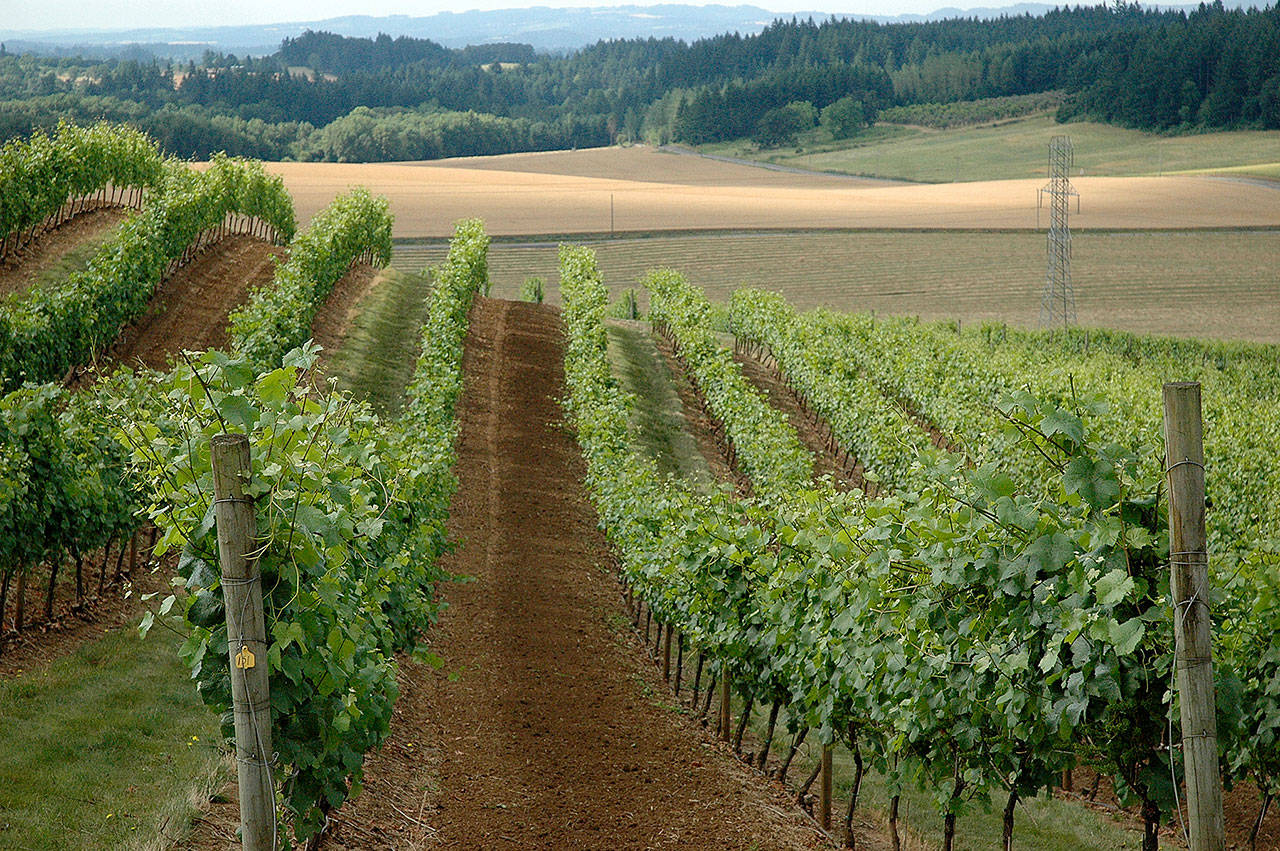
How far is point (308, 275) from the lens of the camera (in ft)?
85.3

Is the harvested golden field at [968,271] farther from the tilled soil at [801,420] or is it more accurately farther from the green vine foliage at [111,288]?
the green vine foliage at [111,288]

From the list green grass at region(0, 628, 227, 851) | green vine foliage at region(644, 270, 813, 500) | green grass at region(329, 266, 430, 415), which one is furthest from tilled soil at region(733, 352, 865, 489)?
green grass at region(0, 628, 227, 851)

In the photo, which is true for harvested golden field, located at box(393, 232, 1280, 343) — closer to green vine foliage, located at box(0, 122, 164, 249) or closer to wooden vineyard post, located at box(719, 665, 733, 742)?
green vine foliage, located at box(0, 122, 164, 249)

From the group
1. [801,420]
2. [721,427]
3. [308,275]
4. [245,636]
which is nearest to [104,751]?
[245,636]

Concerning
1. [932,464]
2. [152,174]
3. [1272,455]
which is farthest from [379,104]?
[932,464]

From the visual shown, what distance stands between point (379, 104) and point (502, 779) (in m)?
153

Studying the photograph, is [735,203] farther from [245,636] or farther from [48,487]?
[245,636]

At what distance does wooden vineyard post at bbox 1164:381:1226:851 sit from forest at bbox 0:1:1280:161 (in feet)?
256

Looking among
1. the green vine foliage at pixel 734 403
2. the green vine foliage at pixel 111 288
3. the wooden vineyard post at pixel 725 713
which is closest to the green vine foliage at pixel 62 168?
the green vine foliage at pixel 111 288

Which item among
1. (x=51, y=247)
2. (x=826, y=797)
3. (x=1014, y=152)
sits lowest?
(x=826, y=797)

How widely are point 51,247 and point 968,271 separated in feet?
148

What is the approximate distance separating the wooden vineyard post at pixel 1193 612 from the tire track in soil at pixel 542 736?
3935mm

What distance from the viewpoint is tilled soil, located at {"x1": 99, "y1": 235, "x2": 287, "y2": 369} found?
23127mm

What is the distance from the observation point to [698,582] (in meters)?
10.2
